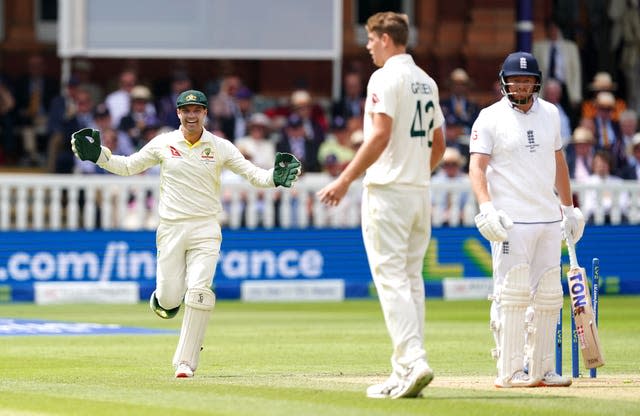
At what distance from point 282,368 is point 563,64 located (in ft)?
45.6

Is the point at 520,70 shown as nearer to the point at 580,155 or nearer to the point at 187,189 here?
the point at 187,189

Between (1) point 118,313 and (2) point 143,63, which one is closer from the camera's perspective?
(1) point 118,313

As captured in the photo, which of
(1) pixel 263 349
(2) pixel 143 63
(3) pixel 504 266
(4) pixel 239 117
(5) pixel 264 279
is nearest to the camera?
(3) pixel 504 266

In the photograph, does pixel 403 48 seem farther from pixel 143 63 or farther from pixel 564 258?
pixel 143 63

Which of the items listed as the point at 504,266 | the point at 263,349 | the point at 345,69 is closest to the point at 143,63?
the point at 345,69

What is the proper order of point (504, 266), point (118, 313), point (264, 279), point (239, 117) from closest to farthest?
point (504, 266)
point (118, 313)
point (264, 279)
point (239, 117)

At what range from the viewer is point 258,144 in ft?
71.3

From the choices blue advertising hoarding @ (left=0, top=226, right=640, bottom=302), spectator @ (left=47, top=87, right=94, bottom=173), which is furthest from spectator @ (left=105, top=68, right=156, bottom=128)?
blue advertising hoarding @ (left=0, top=226, right=640, bottom=302)

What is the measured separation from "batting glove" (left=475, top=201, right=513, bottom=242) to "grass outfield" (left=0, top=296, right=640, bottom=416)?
0.95 m

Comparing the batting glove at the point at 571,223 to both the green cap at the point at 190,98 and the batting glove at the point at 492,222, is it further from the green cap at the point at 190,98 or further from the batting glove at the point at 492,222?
the green cap at the point at 190,98

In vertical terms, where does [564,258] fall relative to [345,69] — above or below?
below

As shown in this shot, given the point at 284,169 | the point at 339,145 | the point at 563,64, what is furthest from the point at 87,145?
the point at 563,64

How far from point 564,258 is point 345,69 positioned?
7.99 metres

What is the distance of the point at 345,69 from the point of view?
27391 millimetres
